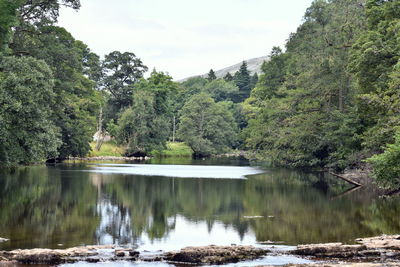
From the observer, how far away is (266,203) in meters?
28.5

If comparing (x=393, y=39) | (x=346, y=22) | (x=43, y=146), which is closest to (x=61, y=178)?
(x=43, y=146)

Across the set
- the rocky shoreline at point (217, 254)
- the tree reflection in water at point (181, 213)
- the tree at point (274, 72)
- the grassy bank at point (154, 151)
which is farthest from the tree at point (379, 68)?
the grassy bank at point (154, 151)

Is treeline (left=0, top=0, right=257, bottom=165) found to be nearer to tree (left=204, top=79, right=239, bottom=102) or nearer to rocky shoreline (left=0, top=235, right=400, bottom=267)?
tree (left=204, top=79, right=239, bottom=102)

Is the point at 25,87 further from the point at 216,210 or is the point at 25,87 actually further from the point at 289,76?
the point at 289,76

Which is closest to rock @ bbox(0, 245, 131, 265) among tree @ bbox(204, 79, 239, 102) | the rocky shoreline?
the rocky shoreline

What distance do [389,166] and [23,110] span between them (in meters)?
25.0

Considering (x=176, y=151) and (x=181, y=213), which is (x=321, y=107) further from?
(x=176, y=151)

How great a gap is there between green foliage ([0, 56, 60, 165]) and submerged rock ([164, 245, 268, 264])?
2424 centimetres

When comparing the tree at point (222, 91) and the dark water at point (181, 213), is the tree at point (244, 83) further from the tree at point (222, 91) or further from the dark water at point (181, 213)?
the dark water at point (181, 213)

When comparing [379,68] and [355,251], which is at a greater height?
[379,68]

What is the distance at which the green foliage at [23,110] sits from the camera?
36250 mm

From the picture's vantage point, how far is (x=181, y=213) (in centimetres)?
2477

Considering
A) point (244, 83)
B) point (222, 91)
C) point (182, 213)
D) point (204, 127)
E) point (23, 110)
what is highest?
point (244, 83)

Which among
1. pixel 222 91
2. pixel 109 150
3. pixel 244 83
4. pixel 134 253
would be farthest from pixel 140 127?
pixel 134 253
